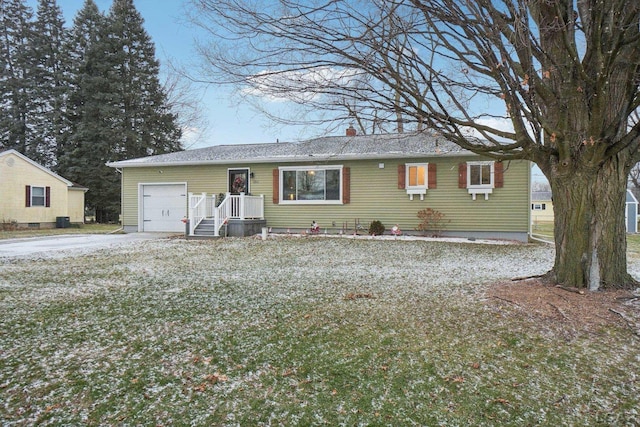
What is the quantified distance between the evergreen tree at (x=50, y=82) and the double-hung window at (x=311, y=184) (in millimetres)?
20476

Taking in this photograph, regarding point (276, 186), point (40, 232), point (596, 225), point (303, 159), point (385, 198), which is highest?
point (303, 159)

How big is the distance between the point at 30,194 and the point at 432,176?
18709 mm

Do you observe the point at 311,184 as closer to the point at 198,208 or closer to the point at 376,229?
the point at 376,229

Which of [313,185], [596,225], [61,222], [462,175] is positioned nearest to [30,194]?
[61,222]

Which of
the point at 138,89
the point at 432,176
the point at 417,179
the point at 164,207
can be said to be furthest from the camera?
the point at 138,89

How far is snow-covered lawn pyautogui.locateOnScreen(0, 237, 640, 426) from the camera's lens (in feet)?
7.84

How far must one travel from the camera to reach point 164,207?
1584 cm

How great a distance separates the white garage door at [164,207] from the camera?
1564cm

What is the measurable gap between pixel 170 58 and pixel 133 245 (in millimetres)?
7783

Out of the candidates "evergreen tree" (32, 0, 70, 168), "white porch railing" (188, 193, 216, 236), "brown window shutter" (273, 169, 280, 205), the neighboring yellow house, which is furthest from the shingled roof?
"evergreen tree" (32, 0, 70, 168)

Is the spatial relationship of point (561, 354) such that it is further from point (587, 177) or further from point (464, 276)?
point (464, 276)

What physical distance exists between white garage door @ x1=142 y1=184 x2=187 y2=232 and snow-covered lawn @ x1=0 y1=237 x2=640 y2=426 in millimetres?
9796

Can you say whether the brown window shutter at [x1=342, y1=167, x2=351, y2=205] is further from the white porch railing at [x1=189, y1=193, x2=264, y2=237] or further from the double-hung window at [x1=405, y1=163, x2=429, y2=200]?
the white porch railing at [x1=189, y1=193, x2=264, y2=237]

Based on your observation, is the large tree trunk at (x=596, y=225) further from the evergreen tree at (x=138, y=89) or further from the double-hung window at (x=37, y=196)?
the evergreen tree at (x=138, y=89)
